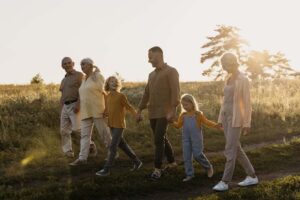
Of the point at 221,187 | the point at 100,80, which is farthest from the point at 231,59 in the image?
the point at 100,80

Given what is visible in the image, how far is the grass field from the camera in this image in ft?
33.2

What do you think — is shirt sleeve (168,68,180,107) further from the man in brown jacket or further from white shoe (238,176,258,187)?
white shoe (238,176,258,187)

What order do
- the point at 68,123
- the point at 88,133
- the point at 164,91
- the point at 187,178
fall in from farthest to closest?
the point at 68,123
the point at 88,133
the point at 164,91
the point at 187,178

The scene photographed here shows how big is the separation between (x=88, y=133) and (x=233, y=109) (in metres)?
4.41

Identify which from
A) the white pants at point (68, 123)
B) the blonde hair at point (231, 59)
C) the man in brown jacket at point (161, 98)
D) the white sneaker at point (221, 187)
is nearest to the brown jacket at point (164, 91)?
the man in brown jacket at point (161, 98)

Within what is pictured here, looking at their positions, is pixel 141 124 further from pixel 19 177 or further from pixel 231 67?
pixel 231 67

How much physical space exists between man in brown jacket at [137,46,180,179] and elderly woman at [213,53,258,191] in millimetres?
1403

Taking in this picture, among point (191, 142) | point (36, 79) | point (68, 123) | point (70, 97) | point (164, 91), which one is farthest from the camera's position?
point (36, 79)

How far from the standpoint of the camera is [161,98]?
36.8 ft

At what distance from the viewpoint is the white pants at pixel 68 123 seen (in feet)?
45.6

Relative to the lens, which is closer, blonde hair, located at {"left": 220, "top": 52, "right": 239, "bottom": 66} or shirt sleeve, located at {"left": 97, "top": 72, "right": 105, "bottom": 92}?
blonde hair, located at {"left": 220, "top": 52, "right": 239, "bottom": 66}

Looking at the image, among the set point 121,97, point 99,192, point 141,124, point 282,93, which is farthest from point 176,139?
point 282,93

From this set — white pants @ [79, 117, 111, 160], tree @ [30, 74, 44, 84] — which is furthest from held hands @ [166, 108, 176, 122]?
tree @ [30, 74, 44, 84]

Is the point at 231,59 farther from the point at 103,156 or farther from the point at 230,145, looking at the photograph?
the point at 103,156
